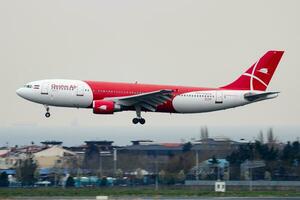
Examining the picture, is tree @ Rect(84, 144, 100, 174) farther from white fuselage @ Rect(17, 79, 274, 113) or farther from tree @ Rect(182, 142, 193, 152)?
white fuselage @ Rect(17, 79, 274, 113)

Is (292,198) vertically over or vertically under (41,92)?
under

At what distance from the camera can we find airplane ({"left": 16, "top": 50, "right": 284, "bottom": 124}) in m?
87.3

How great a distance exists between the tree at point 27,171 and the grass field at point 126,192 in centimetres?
980

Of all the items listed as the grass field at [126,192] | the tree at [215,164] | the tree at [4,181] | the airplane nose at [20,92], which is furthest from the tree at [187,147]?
the airplane nose at [20,92]

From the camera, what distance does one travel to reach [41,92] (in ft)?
288

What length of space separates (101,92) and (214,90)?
34.5ft

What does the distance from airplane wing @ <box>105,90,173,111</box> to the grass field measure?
7.76 metres

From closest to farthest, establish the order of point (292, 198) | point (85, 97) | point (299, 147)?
point (292, 198)
point (85, 97)
point (299, 147)

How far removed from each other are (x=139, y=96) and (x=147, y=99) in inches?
47.4

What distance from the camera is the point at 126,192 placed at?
286 feet

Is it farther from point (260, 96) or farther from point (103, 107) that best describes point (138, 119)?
point (260, 96)

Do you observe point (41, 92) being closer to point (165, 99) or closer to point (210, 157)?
point (165, 99)

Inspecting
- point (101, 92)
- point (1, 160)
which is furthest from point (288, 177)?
point (1, 160)

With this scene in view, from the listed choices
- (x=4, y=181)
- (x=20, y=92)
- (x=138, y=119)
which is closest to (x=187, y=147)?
(x=138, y=119)
